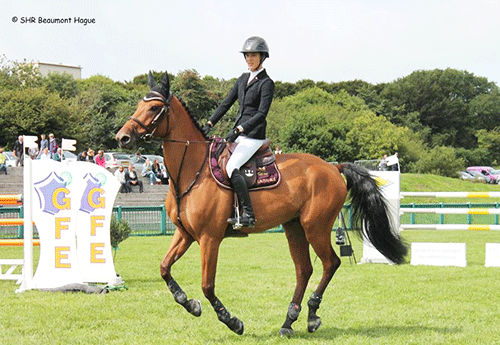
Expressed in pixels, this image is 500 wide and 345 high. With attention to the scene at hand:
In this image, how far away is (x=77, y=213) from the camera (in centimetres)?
1030

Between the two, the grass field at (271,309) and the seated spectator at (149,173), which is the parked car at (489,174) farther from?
the grass field at (271,309)

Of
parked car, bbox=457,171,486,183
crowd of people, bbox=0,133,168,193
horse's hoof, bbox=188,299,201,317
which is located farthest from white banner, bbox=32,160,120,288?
parked car, bbox=457,171,486,183

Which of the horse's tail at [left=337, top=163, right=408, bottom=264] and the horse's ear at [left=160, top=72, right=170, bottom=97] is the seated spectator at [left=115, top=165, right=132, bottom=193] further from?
the horse's ear at [left=160, top=72, right=170, bottom=97]

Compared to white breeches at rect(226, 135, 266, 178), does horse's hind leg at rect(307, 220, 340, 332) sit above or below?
below

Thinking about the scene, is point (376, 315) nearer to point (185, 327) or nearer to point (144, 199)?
point (185, 327)

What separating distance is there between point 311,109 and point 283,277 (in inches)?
2122

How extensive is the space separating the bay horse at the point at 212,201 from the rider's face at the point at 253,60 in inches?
32.8

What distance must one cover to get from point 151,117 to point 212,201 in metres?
1.03

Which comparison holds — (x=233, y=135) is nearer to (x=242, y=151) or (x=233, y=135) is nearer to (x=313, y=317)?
(x=242, y=151)

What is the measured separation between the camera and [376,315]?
7.98m

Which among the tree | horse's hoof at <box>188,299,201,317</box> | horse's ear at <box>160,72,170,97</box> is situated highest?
the tree

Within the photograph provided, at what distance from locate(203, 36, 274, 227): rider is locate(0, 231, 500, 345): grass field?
155 centimetres

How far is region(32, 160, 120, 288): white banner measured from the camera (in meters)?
10.2

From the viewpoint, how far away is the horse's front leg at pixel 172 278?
22.3 ft
